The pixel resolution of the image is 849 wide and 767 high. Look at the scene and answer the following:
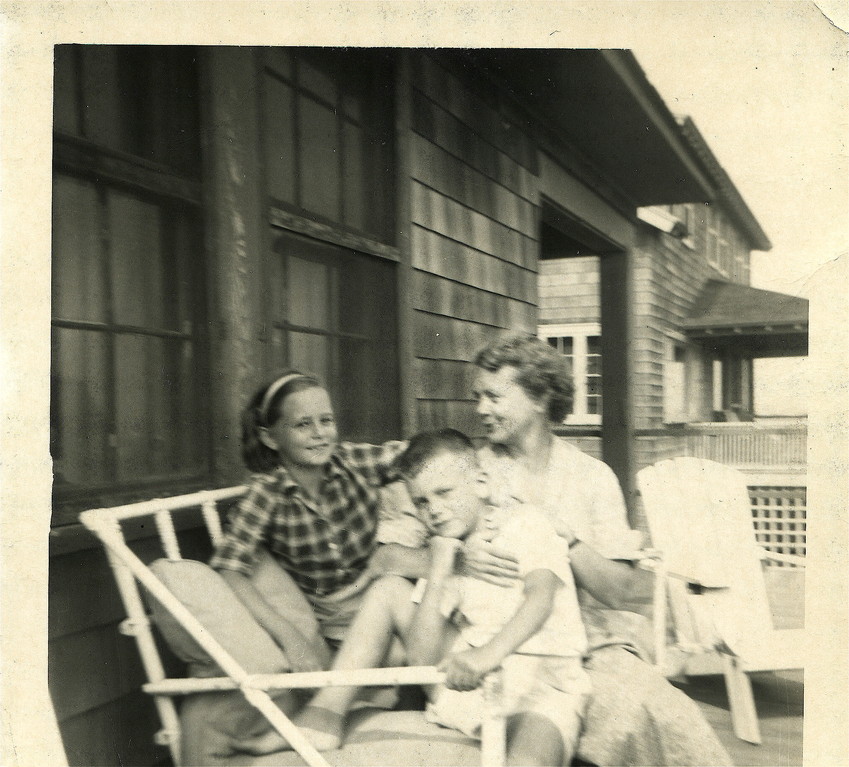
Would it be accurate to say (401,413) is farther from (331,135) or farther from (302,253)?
(331,135)

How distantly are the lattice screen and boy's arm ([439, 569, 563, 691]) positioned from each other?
0.82 m

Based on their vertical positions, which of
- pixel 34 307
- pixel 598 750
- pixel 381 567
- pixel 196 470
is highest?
pixel 34 307

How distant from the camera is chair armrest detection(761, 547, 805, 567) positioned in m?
1.95

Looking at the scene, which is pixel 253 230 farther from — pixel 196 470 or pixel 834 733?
pixel 834 733

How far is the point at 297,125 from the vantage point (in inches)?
75.9

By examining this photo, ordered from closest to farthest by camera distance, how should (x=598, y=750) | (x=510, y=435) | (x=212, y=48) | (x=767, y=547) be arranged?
(x=598, y=750), (x=212, y=48), (x=510, y=435), (x=767, y=547)

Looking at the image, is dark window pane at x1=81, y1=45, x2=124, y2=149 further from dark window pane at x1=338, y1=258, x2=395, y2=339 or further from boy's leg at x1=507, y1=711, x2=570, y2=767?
boy's leg at x1=507, y1=711, x2=570, y2=767

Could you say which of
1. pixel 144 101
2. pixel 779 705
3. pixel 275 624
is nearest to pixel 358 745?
pixel 275 624

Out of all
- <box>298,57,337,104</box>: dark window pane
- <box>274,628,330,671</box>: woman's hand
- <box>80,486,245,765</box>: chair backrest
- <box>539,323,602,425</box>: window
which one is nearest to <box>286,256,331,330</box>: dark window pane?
<box>298,57,337,104</box>: dark window pane

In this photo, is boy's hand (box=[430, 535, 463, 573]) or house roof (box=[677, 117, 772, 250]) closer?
boy's hand (box=[430, 535, 463, 573])

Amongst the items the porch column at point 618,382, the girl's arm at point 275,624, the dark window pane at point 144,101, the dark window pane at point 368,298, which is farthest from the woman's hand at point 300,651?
the dark window pane at point 144,101

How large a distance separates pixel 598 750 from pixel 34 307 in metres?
1.68

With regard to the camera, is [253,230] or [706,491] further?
[706,491]

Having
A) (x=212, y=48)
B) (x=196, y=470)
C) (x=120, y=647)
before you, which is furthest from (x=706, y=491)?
(x=212, y=48)
